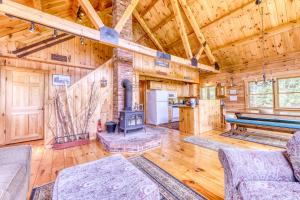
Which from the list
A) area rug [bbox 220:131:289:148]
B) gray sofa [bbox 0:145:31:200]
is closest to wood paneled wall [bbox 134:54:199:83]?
area rug [bbox 220:131:289:148]

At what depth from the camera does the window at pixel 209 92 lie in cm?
711


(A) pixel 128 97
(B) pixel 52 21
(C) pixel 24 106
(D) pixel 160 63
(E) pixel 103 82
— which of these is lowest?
(C) pixel 24 106

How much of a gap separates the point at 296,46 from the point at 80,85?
22.9 ft

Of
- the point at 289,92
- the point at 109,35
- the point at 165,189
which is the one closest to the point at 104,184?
the point at 165,189

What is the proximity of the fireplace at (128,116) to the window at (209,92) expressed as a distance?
4897 millimetres

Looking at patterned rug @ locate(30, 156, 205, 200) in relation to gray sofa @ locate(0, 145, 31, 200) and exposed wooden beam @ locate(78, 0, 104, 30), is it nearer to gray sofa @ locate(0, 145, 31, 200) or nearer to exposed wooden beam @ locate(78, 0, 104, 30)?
gray sofa @ locate(0, 145, 31, 200)

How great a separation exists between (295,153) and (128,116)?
295 centimetres

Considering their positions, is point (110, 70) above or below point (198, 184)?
above

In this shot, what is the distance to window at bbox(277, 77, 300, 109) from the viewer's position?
4758 mm

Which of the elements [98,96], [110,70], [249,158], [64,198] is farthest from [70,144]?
[249,158]

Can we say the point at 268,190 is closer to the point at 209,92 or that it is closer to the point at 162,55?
the point at 162,55

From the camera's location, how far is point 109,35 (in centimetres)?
299

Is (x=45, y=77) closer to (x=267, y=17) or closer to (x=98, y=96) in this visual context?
(x=98, y=96)

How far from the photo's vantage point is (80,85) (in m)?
3.73
